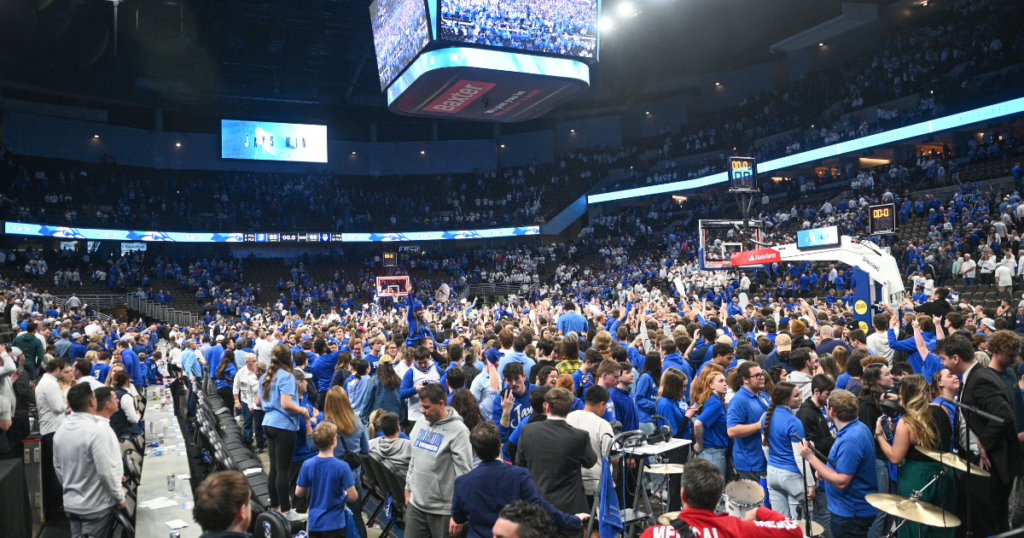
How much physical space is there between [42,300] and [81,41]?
48.8 feet

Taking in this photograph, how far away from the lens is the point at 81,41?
31.1 metres

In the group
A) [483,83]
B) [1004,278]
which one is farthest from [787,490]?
[483,83]

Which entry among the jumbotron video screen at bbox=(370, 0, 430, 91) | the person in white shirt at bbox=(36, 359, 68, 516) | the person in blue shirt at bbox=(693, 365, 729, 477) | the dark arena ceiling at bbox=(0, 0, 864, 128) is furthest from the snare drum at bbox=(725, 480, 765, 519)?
the dark arena ceiling at bbox=(0, 0, 864, 128)

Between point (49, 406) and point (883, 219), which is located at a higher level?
point (883, 219)

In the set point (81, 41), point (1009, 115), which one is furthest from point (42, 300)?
point (1009, 115)

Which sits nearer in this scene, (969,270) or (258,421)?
(258,421)

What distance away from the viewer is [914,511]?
383 cm

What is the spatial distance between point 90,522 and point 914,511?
5792 millimetres

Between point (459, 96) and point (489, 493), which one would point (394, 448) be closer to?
point (489, 493)

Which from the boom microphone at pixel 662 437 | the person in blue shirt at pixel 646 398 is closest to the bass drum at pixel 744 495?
the boom microphone at pixel 662 437

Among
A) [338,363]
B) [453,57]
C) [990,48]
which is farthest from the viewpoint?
[990,48]

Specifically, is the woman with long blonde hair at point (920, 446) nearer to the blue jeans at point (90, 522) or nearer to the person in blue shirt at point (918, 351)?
the person in blue shirt at point (918, 351)

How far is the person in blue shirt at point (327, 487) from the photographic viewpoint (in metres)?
4.97

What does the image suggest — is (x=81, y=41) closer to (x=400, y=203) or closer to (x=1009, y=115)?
(x=400, y=203)
